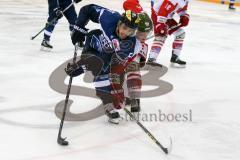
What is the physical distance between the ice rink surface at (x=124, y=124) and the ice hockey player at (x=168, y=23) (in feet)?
0.88

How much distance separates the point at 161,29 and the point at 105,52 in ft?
6.73

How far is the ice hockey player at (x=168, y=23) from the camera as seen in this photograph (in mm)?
5312

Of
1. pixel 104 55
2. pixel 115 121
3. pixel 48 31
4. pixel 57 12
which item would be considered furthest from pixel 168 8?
pixel 115 121

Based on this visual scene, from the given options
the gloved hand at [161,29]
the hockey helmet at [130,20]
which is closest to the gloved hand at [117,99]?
the hockey helmet at [130,20]

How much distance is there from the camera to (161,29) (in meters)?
5.38

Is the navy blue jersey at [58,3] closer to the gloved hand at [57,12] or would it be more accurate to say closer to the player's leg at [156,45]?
the gloved hand at [57,12]

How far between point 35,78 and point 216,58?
2.65 m

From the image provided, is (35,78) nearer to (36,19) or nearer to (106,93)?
(106,93)

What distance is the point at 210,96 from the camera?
4.37 metres


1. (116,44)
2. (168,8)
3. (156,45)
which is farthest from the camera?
(156,45)

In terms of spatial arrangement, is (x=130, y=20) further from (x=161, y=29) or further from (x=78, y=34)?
(x=161, y=29)

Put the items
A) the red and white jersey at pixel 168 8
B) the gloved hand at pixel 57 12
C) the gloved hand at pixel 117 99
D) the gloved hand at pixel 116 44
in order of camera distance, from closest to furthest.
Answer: the gloved hand at pixel 116 44 < the gloved hand at pixel 117 99 < the red and white jersey at pixel 168 8 < the gloved hand at pixel 57 12

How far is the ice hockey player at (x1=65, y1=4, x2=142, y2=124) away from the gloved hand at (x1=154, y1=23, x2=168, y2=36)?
1858mm

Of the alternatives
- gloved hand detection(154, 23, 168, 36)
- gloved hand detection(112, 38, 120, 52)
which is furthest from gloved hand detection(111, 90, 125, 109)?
gloved hand detection(154, 23, 168, 36)
